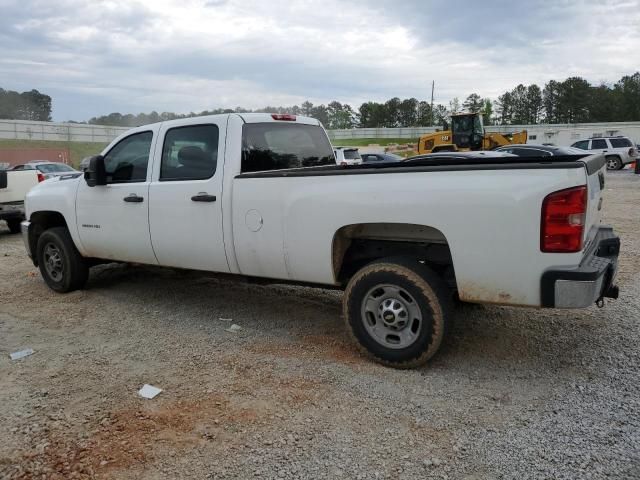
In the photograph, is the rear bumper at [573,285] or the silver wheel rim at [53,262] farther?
the silver wheel rim at [53,262]

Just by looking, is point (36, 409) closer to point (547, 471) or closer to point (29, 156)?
point (547, 471)

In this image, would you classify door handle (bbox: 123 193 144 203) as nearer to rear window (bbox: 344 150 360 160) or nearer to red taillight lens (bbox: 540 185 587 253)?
red taillight lens (bbox: 540 185 587 253)

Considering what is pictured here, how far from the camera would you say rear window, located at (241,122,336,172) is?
4.75 meters

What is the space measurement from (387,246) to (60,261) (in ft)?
13.3

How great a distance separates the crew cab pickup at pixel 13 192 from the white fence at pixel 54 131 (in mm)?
41908

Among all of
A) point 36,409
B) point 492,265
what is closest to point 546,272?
point 492,265

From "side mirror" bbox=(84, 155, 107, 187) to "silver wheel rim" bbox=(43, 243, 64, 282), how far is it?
114 centimetres

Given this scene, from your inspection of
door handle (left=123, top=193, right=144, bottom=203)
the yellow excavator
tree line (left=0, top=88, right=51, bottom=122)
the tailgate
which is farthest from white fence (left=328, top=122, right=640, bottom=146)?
tree line (left=0, top=88, right=51, bottom=122)

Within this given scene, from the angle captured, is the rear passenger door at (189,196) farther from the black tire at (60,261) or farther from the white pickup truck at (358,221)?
the black tire at (60,261)

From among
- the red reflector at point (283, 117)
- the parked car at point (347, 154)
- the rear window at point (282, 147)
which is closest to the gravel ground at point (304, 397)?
the rear window at point (282, 147)

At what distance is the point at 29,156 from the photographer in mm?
33000

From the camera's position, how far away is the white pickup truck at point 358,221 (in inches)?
129

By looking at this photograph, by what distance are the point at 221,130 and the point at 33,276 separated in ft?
13.9

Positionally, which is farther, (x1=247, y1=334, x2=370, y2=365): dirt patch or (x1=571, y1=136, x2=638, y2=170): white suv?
(x1=571, y1=136, x2=638, y2=170): white suv
